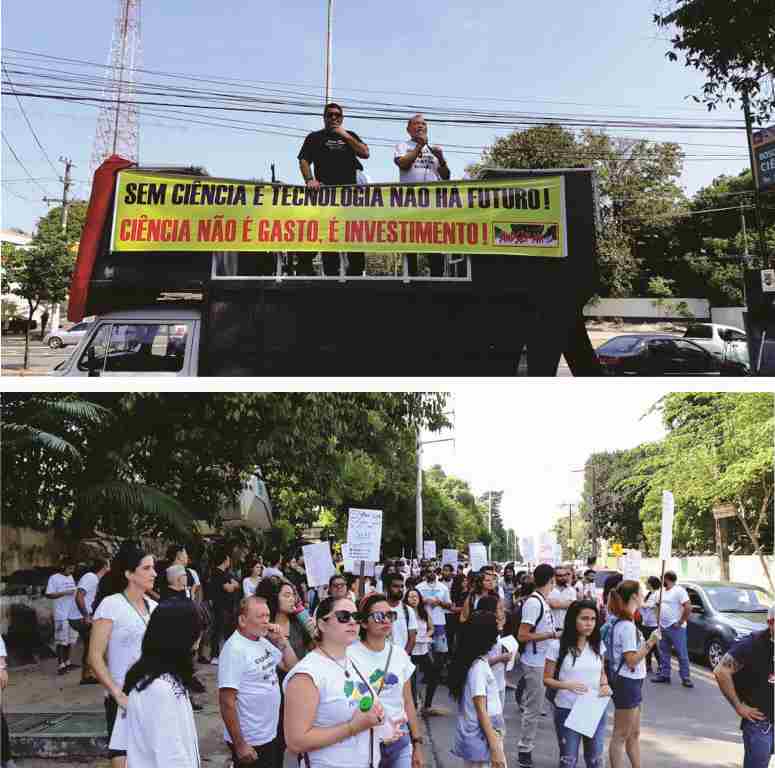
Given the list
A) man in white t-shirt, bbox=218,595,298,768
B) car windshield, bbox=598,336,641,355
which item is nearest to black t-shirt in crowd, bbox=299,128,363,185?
man in white t-shirt, bbox=218,595,298,768

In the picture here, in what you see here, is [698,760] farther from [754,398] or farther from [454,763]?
[754,398]

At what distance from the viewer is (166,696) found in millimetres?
3586

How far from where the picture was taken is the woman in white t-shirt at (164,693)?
140 inches

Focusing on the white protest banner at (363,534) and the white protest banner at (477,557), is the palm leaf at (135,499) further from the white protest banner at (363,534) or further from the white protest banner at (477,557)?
the white protest banner at (477,557)

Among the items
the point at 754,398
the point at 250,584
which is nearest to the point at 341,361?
the point at 250,584

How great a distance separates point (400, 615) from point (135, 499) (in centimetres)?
427

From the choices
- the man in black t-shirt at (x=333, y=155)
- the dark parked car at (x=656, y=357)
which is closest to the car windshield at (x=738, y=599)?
the dark parked car at (x=656, y=357)

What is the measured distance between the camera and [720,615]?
39.1 ft

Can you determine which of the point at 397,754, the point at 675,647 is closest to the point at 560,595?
the point at 675,647

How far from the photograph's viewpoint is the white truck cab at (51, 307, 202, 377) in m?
8.16

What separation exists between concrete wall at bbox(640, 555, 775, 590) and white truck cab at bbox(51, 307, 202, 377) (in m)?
14.5

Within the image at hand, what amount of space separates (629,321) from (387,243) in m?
30.8

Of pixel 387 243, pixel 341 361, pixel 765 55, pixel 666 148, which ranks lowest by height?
pixel 341 361

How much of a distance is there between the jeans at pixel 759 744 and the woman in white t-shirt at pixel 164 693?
3.53 metres
